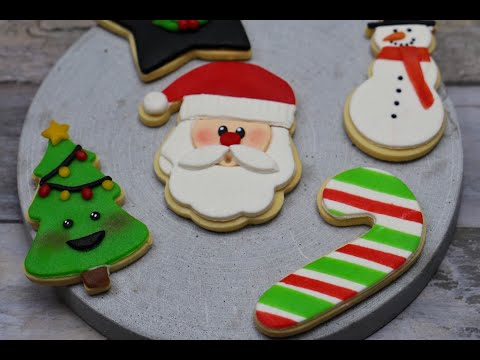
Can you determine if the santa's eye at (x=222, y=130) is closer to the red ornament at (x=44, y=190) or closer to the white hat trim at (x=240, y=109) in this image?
the white hat trim at (x=240, y=109)

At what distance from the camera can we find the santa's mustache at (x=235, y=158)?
6.48ft

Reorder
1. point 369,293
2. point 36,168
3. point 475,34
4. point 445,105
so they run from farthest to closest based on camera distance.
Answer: point 475,34
point 445,105
point 36,168
point 369,293

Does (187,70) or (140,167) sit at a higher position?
(187,70)

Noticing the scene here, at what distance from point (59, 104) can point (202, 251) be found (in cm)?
60

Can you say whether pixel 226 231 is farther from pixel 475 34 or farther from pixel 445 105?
pixel 475 34

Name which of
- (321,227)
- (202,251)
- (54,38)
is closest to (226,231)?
(202,251)

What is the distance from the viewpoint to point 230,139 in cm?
201

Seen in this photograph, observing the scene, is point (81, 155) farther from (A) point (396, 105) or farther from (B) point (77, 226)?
(A) point (396, 105)

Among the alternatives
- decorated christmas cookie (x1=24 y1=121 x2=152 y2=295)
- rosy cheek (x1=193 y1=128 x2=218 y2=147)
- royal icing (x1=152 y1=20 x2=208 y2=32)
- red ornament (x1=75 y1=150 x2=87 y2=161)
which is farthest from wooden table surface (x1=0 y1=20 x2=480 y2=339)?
rosy cheek (x1=193 y1=128 x2=218 y2=147)

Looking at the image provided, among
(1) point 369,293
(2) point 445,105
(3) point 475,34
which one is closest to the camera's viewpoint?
(1) point 369,293

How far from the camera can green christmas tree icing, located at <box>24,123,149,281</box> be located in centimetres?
187

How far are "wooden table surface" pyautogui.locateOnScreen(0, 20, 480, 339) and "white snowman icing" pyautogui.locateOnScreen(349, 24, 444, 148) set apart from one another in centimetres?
22

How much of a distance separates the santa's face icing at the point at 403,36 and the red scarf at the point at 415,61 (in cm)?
2

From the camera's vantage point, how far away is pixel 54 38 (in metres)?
2.53
